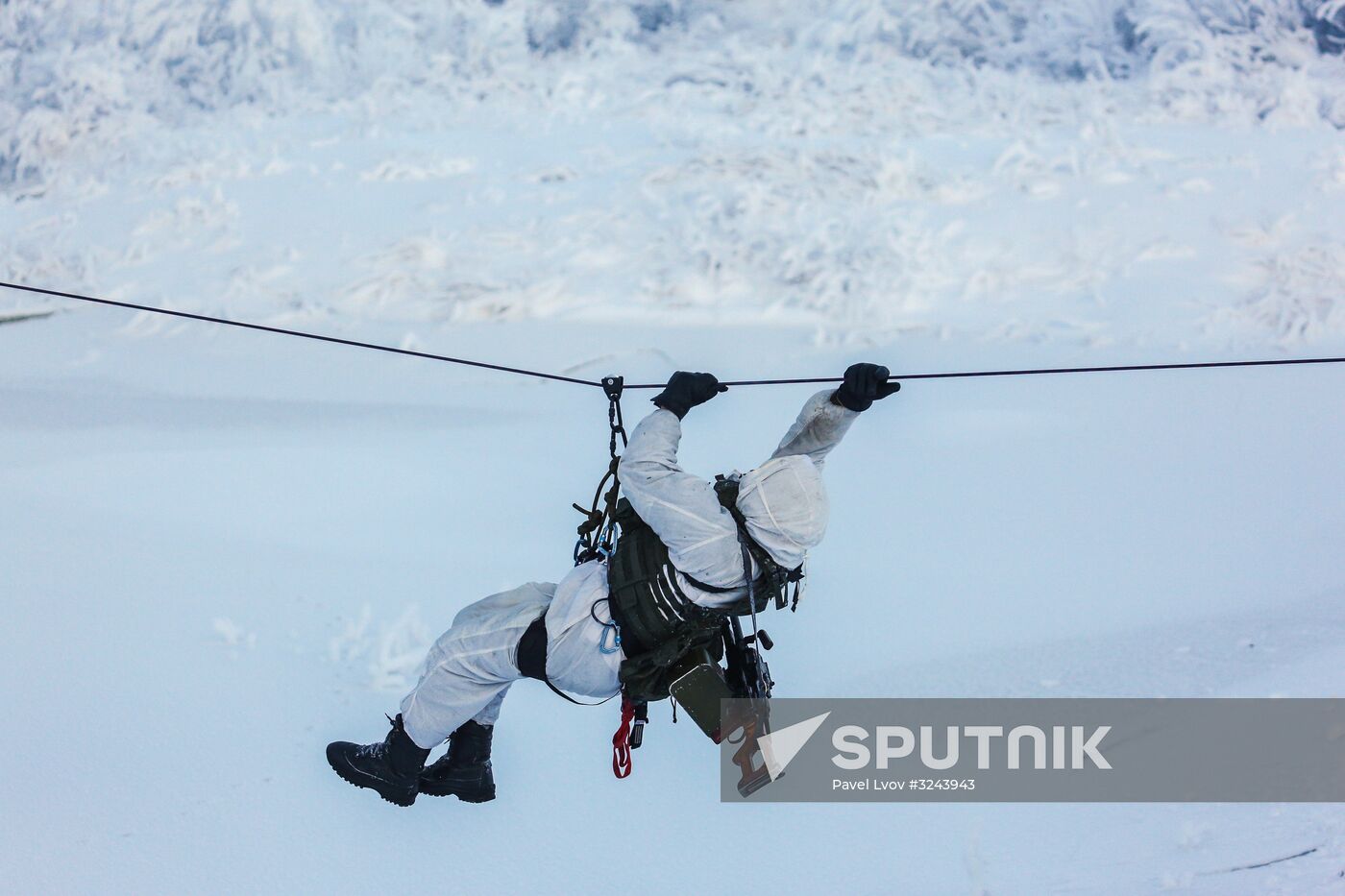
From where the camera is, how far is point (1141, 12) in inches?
549

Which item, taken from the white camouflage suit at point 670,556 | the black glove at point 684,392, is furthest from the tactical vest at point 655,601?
the black glove at point 684,392

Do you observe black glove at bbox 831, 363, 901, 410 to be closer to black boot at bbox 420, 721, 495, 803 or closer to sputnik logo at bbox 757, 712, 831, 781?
sputnik logo at bbox 757, 712, 831, 781

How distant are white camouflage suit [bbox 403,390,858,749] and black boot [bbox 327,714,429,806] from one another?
75mm

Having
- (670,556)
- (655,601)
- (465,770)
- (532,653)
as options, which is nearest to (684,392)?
(670,556)

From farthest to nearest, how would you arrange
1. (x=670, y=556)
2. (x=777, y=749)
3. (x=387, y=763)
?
(x=387, y=763)
(x=777, y=749)
(x=670, y=556)

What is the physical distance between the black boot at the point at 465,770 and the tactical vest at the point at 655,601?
0.59 m

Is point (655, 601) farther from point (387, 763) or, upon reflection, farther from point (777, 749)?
point (387, 763)

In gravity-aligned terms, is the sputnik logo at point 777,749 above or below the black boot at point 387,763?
above

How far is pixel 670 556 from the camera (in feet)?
11.4

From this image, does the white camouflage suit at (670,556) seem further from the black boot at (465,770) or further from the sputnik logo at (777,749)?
the sputnik logo at (777,749)

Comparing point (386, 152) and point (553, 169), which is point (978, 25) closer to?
point (553, 169)

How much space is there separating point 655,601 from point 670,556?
137 mm

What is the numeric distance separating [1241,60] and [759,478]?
1214 cm

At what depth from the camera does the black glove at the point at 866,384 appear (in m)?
3.54
